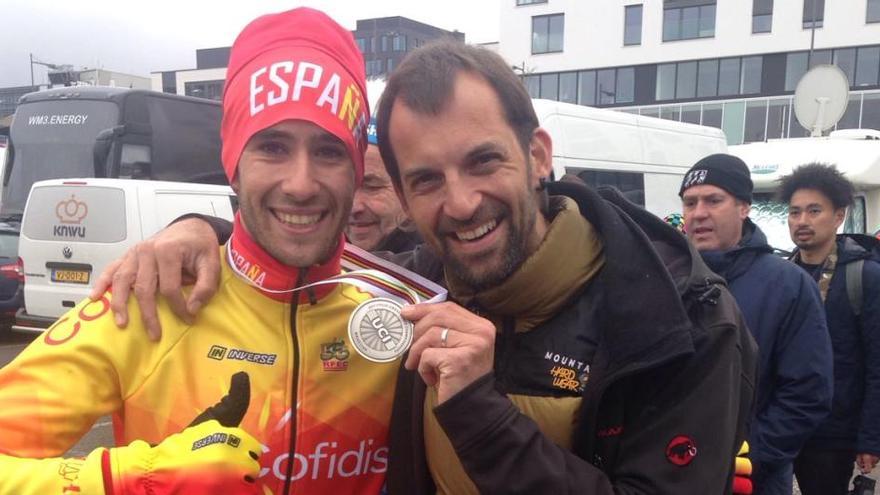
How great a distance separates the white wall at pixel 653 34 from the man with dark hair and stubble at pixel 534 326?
32.5 metres

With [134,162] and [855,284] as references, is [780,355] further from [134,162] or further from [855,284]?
[134,162]

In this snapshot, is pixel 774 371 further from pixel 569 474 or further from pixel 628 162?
pixel 628 162

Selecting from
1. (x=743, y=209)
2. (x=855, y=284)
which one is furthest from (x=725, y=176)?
(x=855, y=284)

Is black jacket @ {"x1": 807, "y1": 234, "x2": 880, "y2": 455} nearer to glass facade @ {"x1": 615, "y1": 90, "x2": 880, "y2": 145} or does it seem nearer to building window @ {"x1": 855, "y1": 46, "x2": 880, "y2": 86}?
glass facade @ {"x1": 615, "y1": 90, "x2": 880, "y2": 145}

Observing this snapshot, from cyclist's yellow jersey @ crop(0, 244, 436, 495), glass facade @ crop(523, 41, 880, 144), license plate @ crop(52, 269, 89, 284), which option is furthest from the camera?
glass facade @ crop(523, 41, 880, 144)

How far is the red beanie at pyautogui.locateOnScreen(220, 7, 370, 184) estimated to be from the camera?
1.83 m

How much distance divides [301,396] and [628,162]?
24.8ft

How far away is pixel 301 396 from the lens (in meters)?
1.81

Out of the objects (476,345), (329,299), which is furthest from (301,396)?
(476,345)

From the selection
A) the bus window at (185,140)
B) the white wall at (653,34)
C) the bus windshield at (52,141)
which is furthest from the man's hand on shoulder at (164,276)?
the white wall at (653,34)

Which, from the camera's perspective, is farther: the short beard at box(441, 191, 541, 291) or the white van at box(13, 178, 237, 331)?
the white van at box(13, 178, 237, 331)

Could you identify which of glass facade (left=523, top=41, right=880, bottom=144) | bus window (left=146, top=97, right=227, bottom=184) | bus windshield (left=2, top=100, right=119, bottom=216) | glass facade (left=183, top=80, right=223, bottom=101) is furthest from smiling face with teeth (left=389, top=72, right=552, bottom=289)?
glass facade (left=183, top=80, right=223, bottom=101)

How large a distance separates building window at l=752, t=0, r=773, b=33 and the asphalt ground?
31.5m

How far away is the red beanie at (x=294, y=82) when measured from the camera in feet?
5.99
